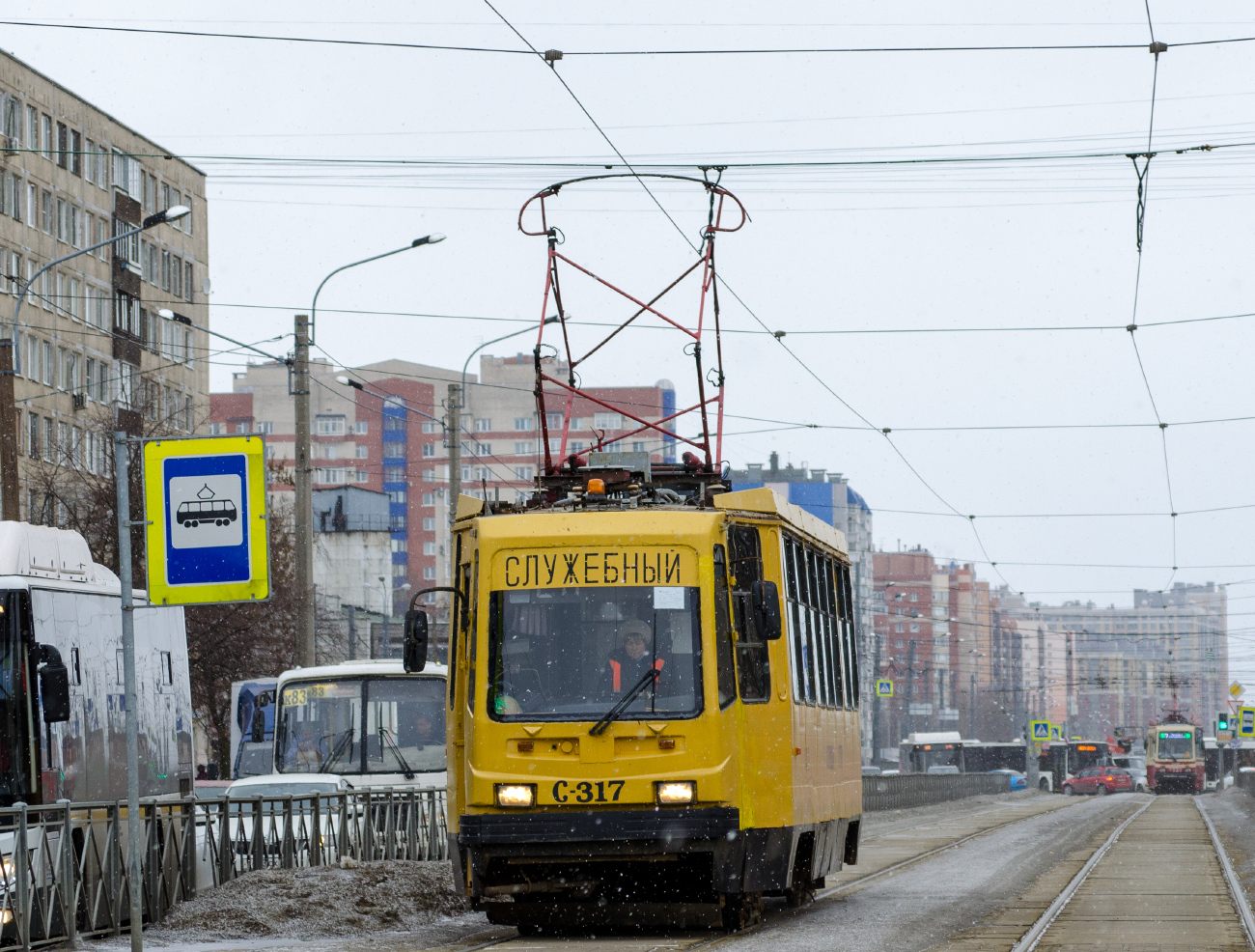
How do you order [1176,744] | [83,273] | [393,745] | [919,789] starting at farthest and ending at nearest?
1. [1176,744]
2. [83,273]
3. [919,789]
4. [393,745]

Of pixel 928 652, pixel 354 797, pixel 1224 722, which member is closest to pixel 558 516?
pixel 354 797

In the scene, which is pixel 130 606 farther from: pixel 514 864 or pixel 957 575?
pixel 957 575

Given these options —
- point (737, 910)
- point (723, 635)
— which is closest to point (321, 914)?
point (737, 910)

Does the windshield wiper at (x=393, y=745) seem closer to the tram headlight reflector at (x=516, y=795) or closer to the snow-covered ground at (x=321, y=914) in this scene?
the snow-covered ground at (x=321, y=914)

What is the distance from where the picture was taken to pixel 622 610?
536 inches

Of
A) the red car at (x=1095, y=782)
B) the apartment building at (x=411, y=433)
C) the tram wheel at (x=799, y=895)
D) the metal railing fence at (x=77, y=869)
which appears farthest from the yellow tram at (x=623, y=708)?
the apartment building at (x=411, y=433)

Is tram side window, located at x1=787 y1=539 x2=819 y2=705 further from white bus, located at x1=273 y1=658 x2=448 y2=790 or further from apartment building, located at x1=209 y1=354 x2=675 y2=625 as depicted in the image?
apartment building, located at x1=209 y1=354 x2=675 y2=625

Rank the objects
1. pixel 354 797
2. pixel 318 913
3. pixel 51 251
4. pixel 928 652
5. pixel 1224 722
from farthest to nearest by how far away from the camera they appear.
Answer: pixel 928 652 → pixel 1224 722 → pixel 51 251 → pixel 354 797 → pixel 318 913

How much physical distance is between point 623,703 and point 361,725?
1027 centimetres

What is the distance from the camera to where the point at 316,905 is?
1508 cm

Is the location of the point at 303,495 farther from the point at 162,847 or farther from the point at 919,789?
the point at 919,789

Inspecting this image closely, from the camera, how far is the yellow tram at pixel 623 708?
1323cm

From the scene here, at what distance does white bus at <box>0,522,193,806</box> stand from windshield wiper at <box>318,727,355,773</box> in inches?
220

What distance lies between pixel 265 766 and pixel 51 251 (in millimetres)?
43831
